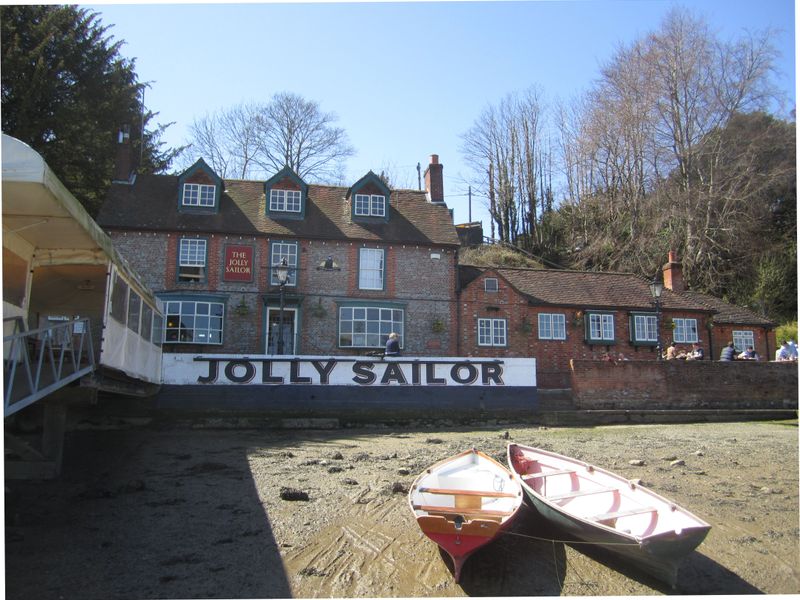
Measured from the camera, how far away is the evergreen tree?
78.8ft

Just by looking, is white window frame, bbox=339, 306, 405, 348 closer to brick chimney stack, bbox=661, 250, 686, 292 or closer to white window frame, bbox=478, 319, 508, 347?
white window frame, bbox=478, 319, 508, 347

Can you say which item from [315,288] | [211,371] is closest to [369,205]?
[315,288]

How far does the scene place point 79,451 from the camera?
1338 centimetres

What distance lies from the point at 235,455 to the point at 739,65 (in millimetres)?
26870

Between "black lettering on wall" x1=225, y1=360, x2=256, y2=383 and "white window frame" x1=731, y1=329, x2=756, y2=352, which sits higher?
"white window frame" x1=731, y1=329, x2=756, y2=352

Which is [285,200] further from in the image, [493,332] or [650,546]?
[650,546]

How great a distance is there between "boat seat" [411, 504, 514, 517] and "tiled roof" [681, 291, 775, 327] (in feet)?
71.9

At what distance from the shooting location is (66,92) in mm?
25875

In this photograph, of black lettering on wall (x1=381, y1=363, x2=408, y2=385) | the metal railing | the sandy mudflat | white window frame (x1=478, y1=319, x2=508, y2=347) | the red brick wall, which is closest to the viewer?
the metal railing

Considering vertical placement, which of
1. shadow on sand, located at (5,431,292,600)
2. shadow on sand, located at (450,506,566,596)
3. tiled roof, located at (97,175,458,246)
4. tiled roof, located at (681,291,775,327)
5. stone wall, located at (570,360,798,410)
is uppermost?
tiled roof, located at (97,175,458,246)

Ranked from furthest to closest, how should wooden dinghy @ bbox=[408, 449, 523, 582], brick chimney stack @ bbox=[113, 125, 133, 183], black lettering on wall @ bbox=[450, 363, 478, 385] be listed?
brick chimney stack @ bbox=[113, 125, 133, 183]
black lettering on wall @ bbox=[450, 363, 478, 385]
wooden dinghy @ bbox=[408, 449, 523, 582]

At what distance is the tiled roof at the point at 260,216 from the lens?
74.4 feet

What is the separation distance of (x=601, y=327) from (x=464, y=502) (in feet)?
59.4

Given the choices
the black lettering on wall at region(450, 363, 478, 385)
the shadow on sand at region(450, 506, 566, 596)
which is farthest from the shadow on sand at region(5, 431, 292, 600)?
the black lettering on wall at region(450, 363, 478, 385)
